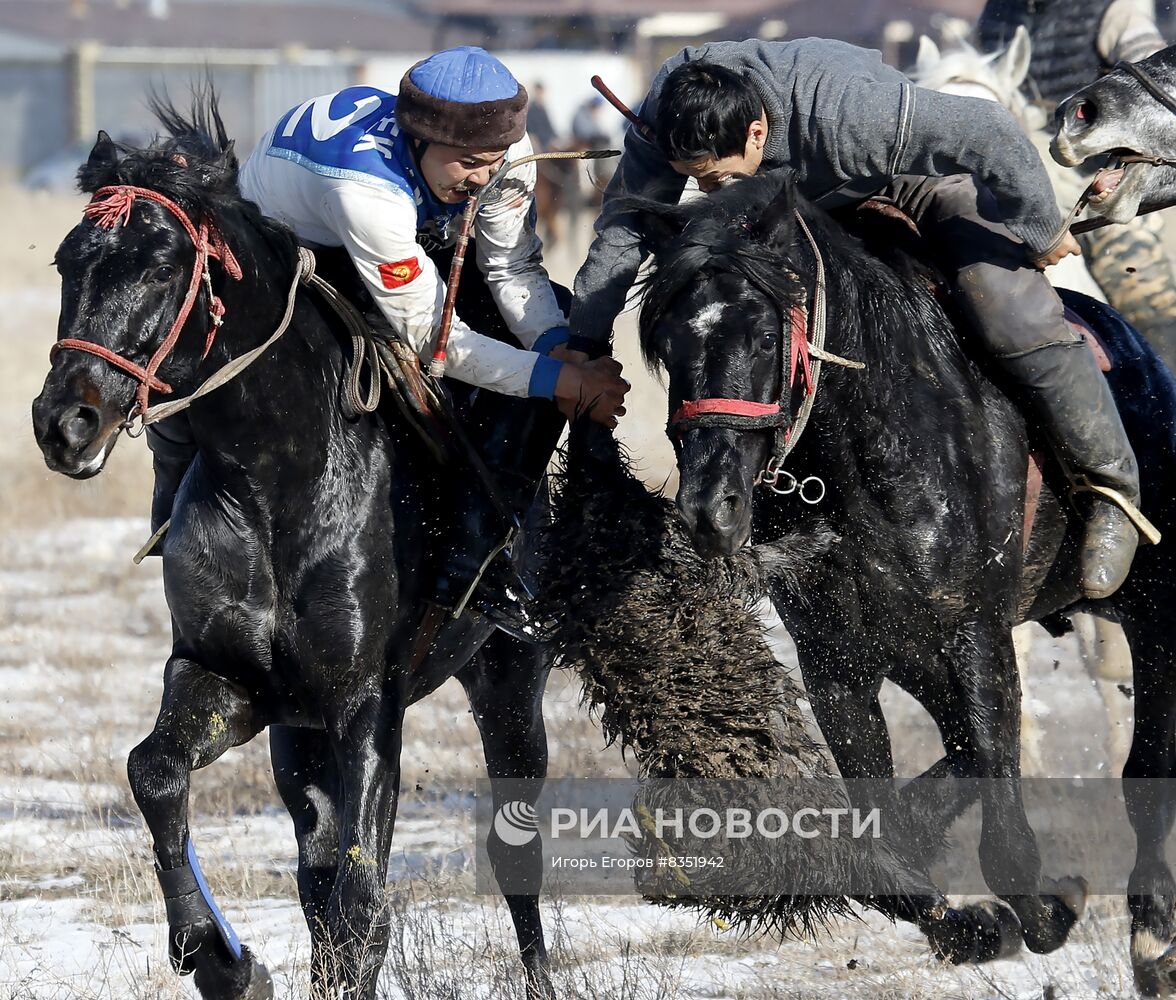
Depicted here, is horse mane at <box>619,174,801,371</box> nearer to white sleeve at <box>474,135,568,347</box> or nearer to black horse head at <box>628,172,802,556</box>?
black horse head at <box>628,172,802,556</box>

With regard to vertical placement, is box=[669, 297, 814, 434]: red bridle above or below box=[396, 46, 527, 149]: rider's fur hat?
below

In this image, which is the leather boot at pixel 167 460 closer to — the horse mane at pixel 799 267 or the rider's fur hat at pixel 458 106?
the rider's fur hat at pixel 458 106

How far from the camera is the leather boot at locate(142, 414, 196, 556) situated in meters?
4.71

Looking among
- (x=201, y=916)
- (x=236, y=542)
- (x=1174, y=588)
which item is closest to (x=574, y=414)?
(x=236, y=542)

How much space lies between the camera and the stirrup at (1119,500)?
15.6 feet

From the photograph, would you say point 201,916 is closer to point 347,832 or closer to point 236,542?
point 347,832

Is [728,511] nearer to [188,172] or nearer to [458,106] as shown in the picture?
[458,106]

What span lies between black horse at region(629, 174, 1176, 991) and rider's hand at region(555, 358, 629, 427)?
26 centimetres

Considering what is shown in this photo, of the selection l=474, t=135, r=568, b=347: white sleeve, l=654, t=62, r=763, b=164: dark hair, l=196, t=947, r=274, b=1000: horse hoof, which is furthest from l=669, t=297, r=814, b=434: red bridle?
l=196, t=947, r=274, b=1000: horse hoof

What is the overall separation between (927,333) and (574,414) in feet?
3.16

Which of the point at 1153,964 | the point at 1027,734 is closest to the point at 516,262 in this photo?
the point at 1153,964

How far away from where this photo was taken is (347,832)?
435cm

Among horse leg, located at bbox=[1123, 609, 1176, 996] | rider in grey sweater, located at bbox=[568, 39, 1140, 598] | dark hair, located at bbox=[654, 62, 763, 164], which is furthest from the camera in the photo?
horse leg, located at bbox=[1123, 609, 1176, 996]

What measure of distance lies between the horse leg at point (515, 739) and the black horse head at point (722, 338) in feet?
5.54
